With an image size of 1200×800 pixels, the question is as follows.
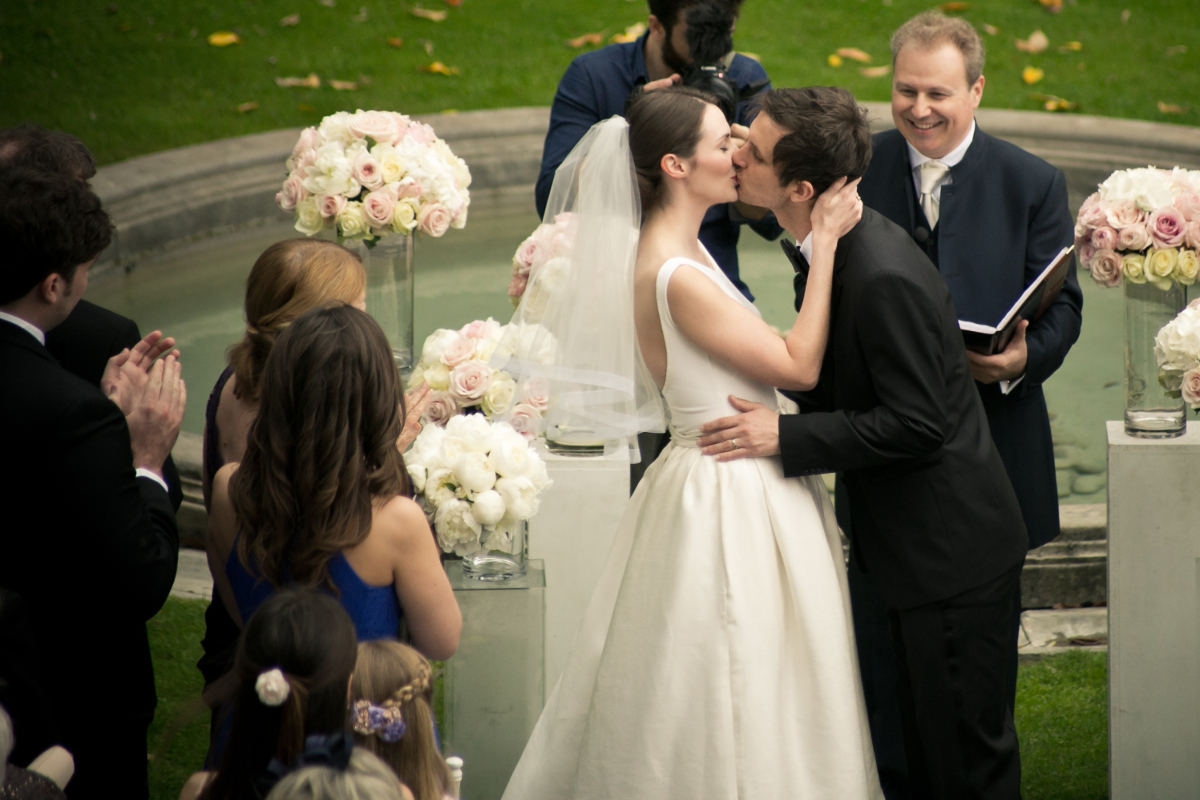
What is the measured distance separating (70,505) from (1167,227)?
2.32 m

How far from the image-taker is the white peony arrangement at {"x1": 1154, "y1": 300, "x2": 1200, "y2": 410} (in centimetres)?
273

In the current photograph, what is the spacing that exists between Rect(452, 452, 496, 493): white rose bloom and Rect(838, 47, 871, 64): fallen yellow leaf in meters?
9.69

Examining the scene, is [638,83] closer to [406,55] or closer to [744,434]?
[744,434]

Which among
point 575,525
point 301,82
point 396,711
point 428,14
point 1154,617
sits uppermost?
point 428,14

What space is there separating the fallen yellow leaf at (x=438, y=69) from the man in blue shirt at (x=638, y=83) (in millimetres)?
7581

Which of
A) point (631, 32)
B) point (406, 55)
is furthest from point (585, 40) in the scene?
point (406, 55)

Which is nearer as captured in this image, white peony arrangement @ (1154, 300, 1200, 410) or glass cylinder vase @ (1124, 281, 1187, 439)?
white peony arrangement @ (1154, 300, 1200, 410)

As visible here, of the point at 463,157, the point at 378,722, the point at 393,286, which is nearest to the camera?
the point at 378,722

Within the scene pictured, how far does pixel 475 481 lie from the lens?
2510 mm

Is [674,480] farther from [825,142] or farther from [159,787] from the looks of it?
[159,787]

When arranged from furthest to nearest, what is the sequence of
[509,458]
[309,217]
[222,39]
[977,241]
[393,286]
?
[222,39] → [393,286] → [309,217] → [977,241] → [509,458]

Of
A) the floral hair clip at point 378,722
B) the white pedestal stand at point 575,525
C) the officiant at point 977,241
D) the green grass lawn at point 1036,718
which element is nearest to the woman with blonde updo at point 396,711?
the floral hair clip at point 378,722

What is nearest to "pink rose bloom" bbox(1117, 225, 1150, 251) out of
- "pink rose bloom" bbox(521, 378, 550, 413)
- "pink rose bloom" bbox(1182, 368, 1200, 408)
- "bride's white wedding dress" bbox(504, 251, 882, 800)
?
"pink rose bloom" bbox(1182, 368, 1200, 408)

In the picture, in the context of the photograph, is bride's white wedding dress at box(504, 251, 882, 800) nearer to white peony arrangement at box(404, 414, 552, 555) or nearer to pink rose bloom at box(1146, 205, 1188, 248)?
white peony arrangement at box(404, 414, 552, 555)
